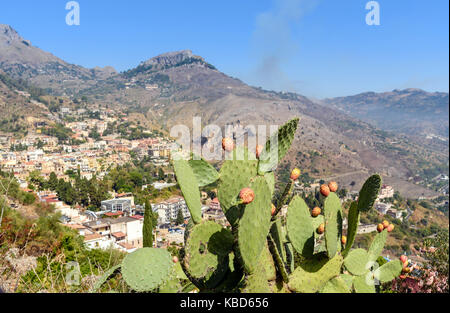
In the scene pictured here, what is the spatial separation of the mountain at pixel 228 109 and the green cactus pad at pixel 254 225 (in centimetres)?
3853

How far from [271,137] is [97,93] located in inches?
4326

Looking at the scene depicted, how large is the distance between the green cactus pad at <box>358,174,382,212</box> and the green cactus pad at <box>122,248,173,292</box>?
2.80ft

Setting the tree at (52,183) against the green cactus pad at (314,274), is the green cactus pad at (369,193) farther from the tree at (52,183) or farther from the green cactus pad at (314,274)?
the tree at (52,183)

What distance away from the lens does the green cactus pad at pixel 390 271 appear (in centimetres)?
182

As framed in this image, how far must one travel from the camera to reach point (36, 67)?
408 ft

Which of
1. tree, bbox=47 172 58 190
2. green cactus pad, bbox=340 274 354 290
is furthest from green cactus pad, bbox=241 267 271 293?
tree, bbox=47 172 58 190

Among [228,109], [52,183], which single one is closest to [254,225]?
[52,183]

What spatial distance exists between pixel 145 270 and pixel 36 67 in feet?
481

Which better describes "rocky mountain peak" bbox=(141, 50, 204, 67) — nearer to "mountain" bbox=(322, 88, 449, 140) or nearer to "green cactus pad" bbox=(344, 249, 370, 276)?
"mountain" bbox=(322, 88, 449, 140)

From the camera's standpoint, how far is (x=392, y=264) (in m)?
1.85

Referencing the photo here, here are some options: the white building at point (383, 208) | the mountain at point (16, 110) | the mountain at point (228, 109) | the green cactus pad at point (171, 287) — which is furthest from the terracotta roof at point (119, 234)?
the mountain at point (16, 110)

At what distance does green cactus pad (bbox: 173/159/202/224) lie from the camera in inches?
45.8

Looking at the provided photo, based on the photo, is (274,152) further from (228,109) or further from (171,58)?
(171,58)
